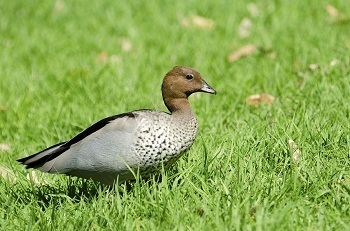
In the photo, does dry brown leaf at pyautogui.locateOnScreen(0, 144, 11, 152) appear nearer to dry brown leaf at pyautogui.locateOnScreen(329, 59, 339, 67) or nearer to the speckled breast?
the speckled breast

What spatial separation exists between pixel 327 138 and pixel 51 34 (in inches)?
155

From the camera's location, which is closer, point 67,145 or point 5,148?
point 67,145

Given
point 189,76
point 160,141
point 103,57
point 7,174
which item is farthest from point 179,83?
point 103,57

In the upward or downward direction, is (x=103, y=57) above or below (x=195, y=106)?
above

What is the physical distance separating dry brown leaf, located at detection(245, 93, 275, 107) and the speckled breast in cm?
135

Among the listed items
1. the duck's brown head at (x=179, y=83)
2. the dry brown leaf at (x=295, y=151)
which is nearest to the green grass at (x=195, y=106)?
the dry brown leaf at (x=295, y=151)

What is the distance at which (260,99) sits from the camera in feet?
18.0

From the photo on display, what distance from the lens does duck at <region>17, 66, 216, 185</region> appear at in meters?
4.05

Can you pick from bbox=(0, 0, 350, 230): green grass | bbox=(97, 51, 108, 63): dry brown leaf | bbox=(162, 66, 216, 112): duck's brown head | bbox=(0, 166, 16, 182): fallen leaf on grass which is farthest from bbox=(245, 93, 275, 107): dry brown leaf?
bbox=(97, 51, 108, 63): dry brown leaf

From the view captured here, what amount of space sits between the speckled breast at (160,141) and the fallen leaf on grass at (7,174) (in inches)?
35.9

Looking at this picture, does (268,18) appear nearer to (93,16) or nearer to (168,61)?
(168,61)

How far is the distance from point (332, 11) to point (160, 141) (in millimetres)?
3862

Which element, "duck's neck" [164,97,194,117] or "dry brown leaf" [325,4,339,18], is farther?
"dry brown leaf" [325,4,339,18]

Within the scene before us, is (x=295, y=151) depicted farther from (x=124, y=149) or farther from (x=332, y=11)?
(x=332, y=11)
